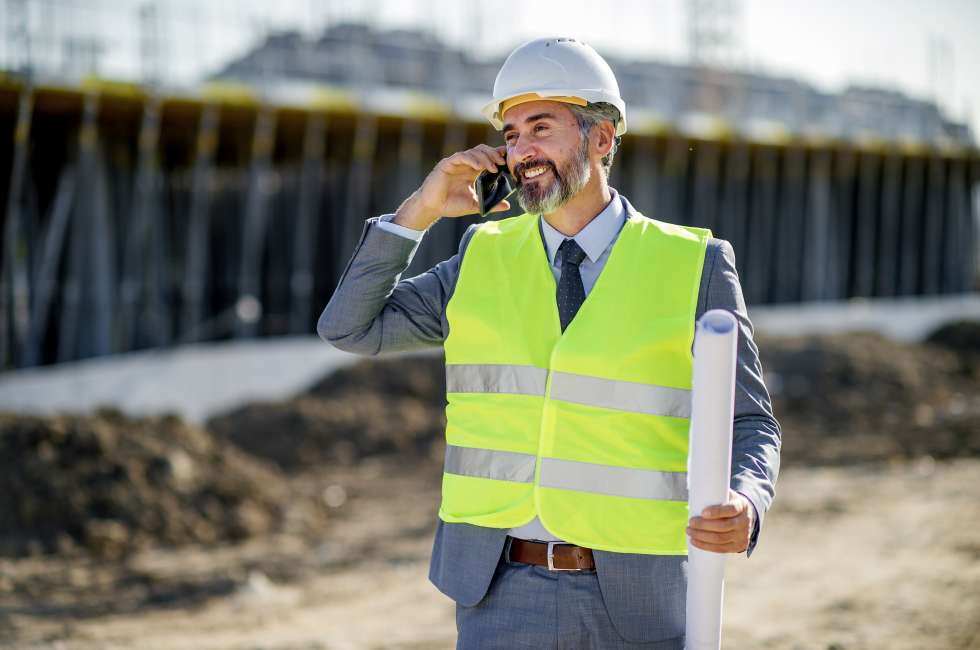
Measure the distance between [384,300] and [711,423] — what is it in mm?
940

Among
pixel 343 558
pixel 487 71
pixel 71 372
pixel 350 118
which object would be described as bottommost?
pixel 343 558

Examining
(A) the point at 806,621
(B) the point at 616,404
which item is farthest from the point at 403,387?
(B) the point at 616,404

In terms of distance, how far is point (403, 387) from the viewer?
13.5m

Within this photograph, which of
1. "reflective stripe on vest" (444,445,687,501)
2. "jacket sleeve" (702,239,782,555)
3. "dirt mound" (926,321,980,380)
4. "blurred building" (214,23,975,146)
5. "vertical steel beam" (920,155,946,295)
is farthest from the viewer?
"vertical steel beam" (920,155,946,295)

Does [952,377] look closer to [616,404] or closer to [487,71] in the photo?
[487,71]

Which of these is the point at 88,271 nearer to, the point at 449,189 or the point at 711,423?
the point at 449,189

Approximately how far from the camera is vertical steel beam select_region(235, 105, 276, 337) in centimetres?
1424

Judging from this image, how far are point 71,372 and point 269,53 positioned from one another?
5.11 metres

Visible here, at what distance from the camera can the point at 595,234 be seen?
252cm

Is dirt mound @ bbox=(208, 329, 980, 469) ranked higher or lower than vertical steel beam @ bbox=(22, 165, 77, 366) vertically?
lower

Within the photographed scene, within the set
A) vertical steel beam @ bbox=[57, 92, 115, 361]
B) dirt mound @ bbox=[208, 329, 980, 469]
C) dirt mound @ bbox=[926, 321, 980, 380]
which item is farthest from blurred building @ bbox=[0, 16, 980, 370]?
dirt mound @ bbox=[926, 321, 980, 380]

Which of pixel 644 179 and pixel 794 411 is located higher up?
pixel 644 179

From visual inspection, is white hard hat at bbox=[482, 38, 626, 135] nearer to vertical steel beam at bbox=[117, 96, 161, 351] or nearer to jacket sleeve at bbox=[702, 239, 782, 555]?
jacket sleeve at bbox=[702, 239, 782, 555]

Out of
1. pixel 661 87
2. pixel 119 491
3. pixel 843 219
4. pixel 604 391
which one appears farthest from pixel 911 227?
pixel 604 391
